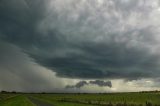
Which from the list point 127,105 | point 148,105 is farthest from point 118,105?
point 148,105

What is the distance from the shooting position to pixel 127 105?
8200 centimetres

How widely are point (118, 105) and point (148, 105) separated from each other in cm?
901

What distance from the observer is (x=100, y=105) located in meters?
81.7

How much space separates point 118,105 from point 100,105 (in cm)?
498

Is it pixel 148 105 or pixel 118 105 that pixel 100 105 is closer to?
pixel 118 105

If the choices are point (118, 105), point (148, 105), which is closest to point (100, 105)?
point (118, 105)

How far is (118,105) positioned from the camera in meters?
79.9

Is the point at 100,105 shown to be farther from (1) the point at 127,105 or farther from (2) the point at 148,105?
(2) the point at 148,105

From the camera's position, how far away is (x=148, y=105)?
82688 mm

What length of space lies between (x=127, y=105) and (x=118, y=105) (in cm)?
342

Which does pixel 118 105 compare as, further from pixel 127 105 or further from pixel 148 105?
pixel 148 105
